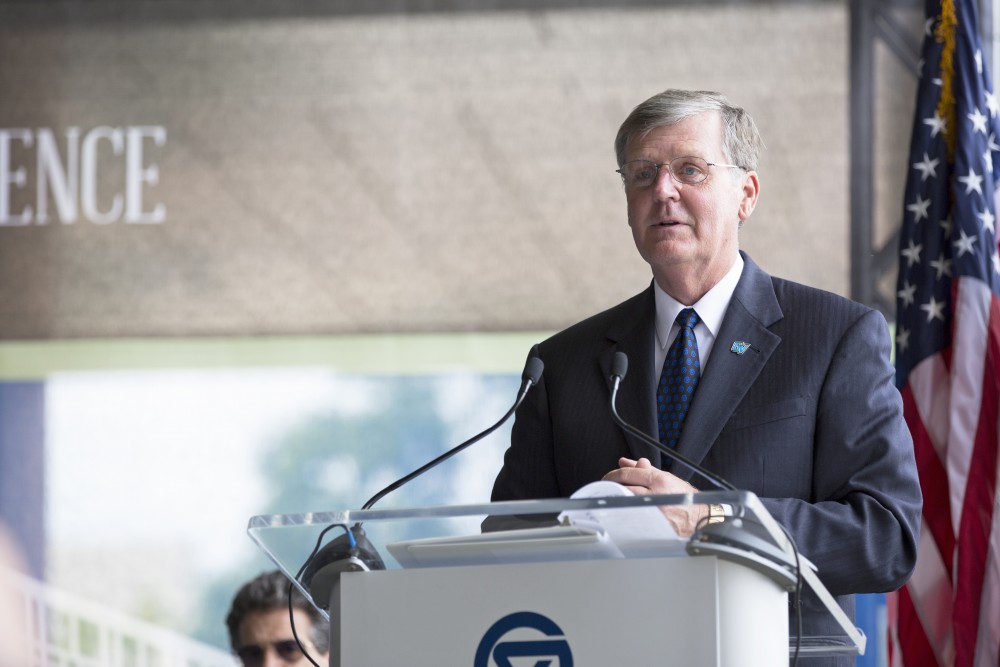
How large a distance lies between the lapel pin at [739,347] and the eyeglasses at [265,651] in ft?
6.03

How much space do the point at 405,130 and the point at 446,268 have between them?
56cm

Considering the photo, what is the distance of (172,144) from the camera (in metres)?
5.06

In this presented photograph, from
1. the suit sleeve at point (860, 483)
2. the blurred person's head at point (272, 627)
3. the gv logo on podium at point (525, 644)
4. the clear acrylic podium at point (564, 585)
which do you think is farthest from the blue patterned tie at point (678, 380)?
the blurred person's head at point (272, 627)

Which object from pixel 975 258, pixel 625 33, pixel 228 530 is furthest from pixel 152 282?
pixel 975 258

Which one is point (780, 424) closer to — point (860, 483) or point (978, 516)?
point (860, 483)

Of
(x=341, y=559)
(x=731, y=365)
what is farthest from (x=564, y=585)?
(x=731, y=365)

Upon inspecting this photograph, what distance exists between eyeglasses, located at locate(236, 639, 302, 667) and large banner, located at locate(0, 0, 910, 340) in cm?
151

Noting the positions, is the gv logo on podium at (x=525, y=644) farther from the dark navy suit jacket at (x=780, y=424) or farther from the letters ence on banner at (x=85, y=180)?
the letters ence on banner at (x=85, y=180)

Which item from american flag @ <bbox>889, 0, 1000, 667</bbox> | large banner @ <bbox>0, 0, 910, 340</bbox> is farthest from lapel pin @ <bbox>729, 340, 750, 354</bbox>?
large banner @ <bbox>0, 0, 910, 340</bbox>

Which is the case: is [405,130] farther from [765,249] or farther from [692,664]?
[692,664]

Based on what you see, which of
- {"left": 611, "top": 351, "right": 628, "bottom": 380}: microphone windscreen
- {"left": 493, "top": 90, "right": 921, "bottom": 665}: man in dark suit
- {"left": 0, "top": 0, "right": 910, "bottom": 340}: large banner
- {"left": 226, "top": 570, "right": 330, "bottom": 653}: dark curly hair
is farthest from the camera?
{"left": 0, "top": 0, "right": 910, "bottom": 340}: large banner

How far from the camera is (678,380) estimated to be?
233 cm

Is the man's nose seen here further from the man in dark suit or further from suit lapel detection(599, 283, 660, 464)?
suit lapel detection(599, 283, 660, 464)

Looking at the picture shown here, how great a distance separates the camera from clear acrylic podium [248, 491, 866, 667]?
153cm
